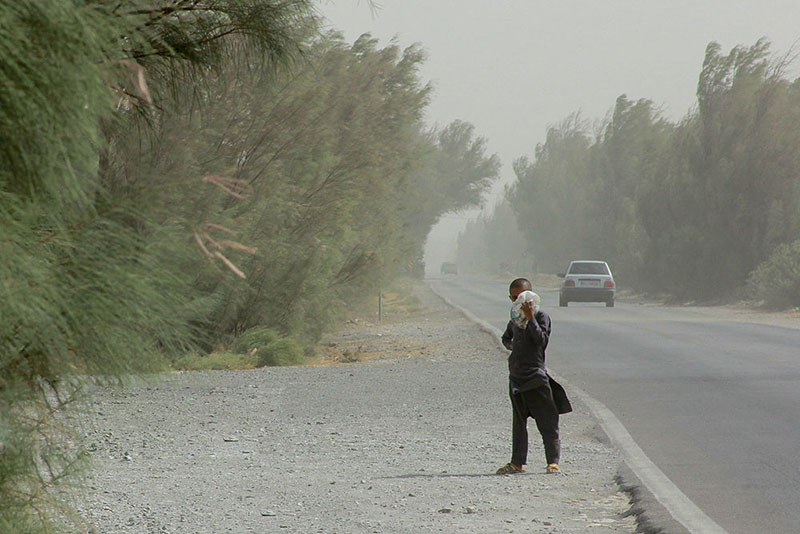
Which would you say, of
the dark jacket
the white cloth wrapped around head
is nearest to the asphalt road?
the dark jacket

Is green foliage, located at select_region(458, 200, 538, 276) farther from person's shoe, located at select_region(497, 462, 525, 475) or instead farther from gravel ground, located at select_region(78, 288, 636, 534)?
person's shoe, located at select_region(497, 462, 525, 475)

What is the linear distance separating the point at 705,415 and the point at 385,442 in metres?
3.70

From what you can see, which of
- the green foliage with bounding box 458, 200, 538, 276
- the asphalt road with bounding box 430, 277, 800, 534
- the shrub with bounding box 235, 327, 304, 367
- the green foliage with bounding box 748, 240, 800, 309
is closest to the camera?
the asphalt road with bounding box 430, 277, 800, 534

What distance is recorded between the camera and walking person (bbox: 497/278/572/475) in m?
8.10

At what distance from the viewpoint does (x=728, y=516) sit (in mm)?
6617

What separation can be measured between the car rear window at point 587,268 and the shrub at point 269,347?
23478 mm

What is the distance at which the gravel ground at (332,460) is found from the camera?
6.46 m

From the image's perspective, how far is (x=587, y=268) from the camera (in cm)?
4031

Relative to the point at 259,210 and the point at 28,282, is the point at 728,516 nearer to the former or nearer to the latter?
the point at 28,282

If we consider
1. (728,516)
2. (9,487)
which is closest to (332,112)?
(728,516)

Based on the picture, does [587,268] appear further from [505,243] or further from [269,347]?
[505,243]

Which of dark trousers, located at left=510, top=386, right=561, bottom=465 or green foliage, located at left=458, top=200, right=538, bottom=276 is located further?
green foliage, located at left=458, top=200, right=538, bottom=276

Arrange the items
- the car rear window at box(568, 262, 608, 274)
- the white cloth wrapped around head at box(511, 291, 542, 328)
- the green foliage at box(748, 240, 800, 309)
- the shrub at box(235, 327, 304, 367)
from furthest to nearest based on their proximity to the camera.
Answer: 1. the car rear window at box(568, 262, 608, 274)
2. the green foliage at box(748, 240, 800, 309)
3. the shrub at box(235, 327, 304, 367)
4. the white cloth wrapped around head at box(511, 291, 542, 328)

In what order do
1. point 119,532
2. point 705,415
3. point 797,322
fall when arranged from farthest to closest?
point 797,322 < point 705,415 < point 119,532
